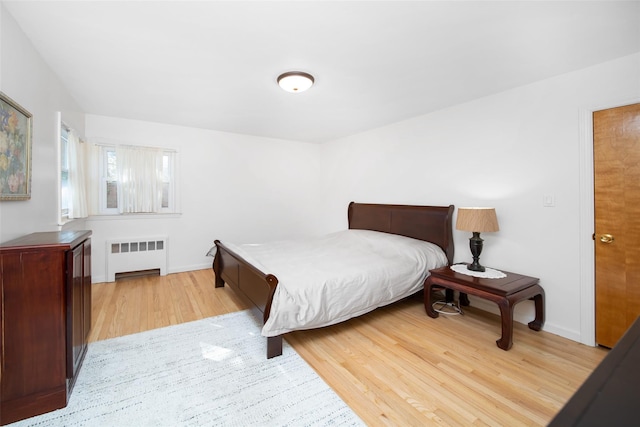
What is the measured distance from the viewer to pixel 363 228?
175 inches

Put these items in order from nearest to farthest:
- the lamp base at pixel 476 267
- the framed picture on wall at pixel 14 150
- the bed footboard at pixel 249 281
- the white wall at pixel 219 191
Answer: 1. the framed picture on wall at pixel 14 150
2. the bed footboard at pixel 249 281
3. the lamp base at pixel 476 267
4. the white wall at pixel 219 191

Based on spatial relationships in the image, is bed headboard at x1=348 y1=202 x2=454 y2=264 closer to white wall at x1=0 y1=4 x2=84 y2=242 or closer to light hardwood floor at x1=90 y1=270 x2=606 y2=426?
light hardwood floor at x1=90 y1=270 x2=606 y2=426

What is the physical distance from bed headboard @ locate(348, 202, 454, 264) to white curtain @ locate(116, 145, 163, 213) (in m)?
3.18

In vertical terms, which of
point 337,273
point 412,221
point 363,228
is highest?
point 412,221

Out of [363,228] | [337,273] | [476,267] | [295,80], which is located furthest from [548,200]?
[295,80]

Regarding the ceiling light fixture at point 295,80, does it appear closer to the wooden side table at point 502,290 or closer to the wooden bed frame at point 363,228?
the wooden bed frame at point 363,228

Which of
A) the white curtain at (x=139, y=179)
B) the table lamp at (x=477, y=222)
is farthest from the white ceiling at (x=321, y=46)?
the table lamp at (x=477, y=222)

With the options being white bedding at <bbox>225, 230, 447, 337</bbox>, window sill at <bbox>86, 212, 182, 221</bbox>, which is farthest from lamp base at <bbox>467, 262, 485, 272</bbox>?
window sill at <bbox>86, 212, 182, 221</bbox>

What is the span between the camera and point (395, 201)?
4102 millimetres

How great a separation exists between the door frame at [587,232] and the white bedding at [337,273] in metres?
1.20

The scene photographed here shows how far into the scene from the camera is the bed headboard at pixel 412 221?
10.8ft

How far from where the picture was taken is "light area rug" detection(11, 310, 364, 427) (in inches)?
62.2

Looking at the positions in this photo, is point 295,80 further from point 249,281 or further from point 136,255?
point 136,255

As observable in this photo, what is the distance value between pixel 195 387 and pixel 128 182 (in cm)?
337
